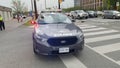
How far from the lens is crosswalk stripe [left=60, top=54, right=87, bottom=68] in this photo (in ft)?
17.6

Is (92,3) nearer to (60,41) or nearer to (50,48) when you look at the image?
(60,41)

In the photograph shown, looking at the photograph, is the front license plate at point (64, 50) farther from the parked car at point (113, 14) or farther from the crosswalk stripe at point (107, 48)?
the parked car at point (113, 14)

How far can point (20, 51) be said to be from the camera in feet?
24.3

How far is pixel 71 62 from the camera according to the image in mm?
5762

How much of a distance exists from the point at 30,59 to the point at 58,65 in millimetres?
1218

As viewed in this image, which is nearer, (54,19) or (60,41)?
(60,41)

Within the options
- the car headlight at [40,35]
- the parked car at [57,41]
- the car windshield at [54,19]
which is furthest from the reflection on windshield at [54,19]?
the car headlight at [40,35]

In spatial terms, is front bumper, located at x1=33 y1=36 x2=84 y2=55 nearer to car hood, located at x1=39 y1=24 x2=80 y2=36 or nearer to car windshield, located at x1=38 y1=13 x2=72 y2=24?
car hood, located at x1=39 y1=24 x2=80 y2=36

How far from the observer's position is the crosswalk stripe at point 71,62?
537 cm

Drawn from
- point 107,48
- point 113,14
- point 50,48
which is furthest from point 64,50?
point 113,14

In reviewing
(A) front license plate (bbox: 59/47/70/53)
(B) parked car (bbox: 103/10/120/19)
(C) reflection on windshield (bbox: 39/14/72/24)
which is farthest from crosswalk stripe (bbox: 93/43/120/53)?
(B) parked car (bbox: 103/10/120/19)

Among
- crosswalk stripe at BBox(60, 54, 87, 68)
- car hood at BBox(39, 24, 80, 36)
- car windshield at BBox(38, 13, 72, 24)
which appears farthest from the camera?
car windshield at BBox(38, 13, 72, 24)

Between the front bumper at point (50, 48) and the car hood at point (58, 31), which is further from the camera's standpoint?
the car hood at point (58, 31)

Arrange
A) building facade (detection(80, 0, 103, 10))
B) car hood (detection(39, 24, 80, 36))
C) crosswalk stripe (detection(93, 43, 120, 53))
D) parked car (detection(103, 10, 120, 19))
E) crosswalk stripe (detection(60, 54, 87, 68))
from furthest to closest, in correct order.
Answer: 1. building facade (detection(80, 0, 103, 10))
2. parked car (detection(103, 10, 120, 19))
3. crosswalk stripe (detection(93, 43, 120, 53))
4. car hood (detection(39, 24, 80, 36))
5. crosswalk stripe (detection(60, 54, 87, 68))
